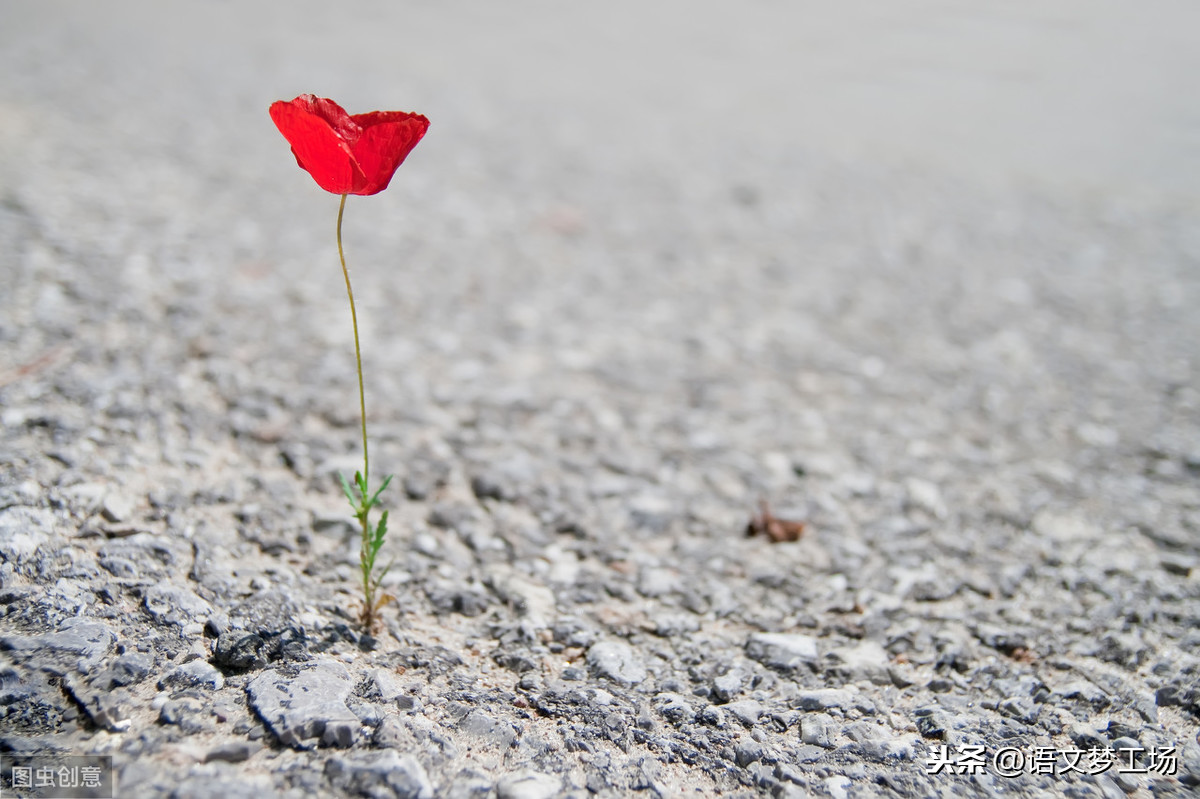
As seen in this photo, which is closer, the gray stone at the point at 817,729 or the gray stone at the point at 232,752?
the gray stone at the point at 232,752

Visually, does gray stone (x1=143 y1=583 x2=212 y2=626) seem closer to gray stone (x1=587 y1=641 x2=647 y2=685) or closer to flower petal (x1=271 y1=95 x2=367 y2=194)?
gray stone (x1=587 y1=641 x2=647 y2=685)

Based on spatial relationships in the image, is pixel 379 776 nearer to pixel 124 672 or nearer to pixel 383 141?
pixel 124 672

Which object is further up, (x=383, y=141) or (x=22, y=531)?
(x=383, y=141)

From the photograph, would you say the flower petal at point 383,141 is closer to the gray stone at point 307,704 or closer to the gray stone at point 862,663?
the gray stone at point 307,704

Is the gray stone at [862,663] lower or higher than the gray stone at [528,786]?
higher

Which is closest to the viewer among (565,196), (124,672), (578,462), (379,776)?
(379,776)

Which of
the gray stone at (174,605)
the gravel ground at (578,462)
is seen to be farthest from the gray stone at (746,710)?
the gray stone at (174,605)

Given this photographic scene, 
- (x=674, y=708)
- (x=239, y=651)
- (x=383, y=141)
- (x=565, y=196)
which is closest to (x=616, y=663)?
(x=674, y=708)

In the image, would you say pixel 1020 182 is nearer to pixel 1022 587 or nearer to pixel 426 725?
pixel 1022 587
